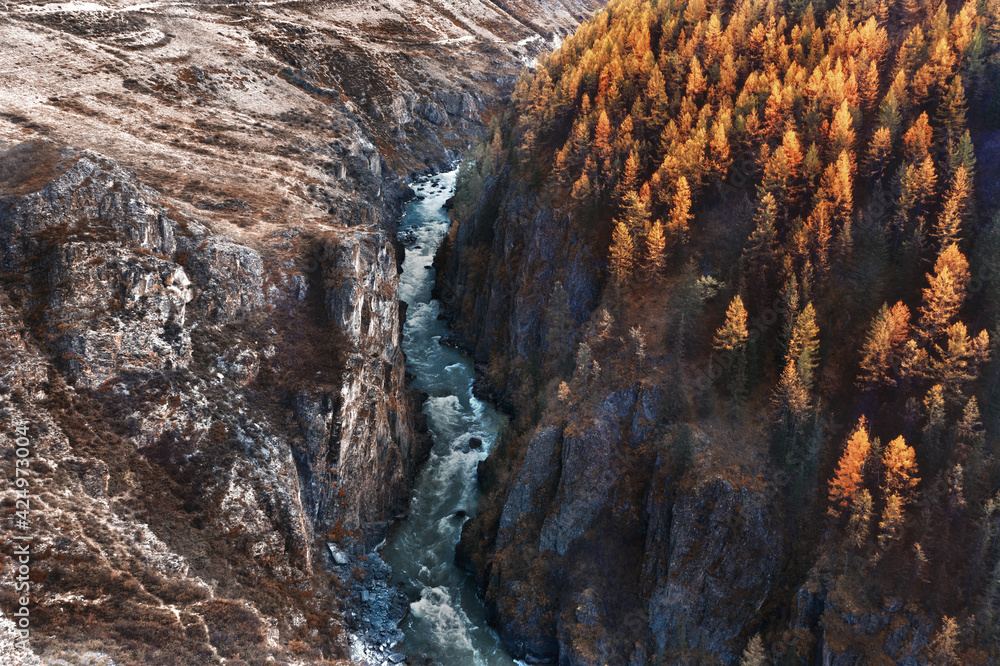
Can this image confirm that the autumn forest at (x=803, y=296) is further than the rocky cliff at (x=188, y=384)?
Yes

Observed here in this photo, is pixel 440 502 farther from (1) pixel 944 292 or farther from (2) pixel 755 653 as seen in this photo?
(1) pixel 944 292

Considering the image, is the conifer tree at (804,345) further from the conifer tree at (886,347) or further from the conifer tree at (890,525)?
the conifer tree at (890,525)

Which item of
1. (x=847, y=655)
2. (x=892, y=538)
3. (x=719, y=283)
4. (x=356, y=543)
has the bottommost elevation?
(x=356, y=543)

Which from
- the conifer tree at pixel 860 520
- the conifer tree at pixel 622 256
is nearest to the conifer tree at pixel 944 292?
the conifer tree at pixel 860 520

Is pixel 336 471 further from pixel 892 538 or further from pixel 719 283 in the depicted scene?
pixel 892 538

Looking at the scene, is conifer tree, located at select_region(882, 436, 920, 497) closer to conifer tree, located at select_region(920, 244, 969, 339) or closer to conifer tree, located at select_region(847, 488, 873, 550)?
conifer tree, located at select_region(847, 488, 873, 550)

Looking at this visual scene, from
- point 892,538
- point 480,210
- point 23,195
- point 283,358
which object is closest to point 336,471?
point 283,358
